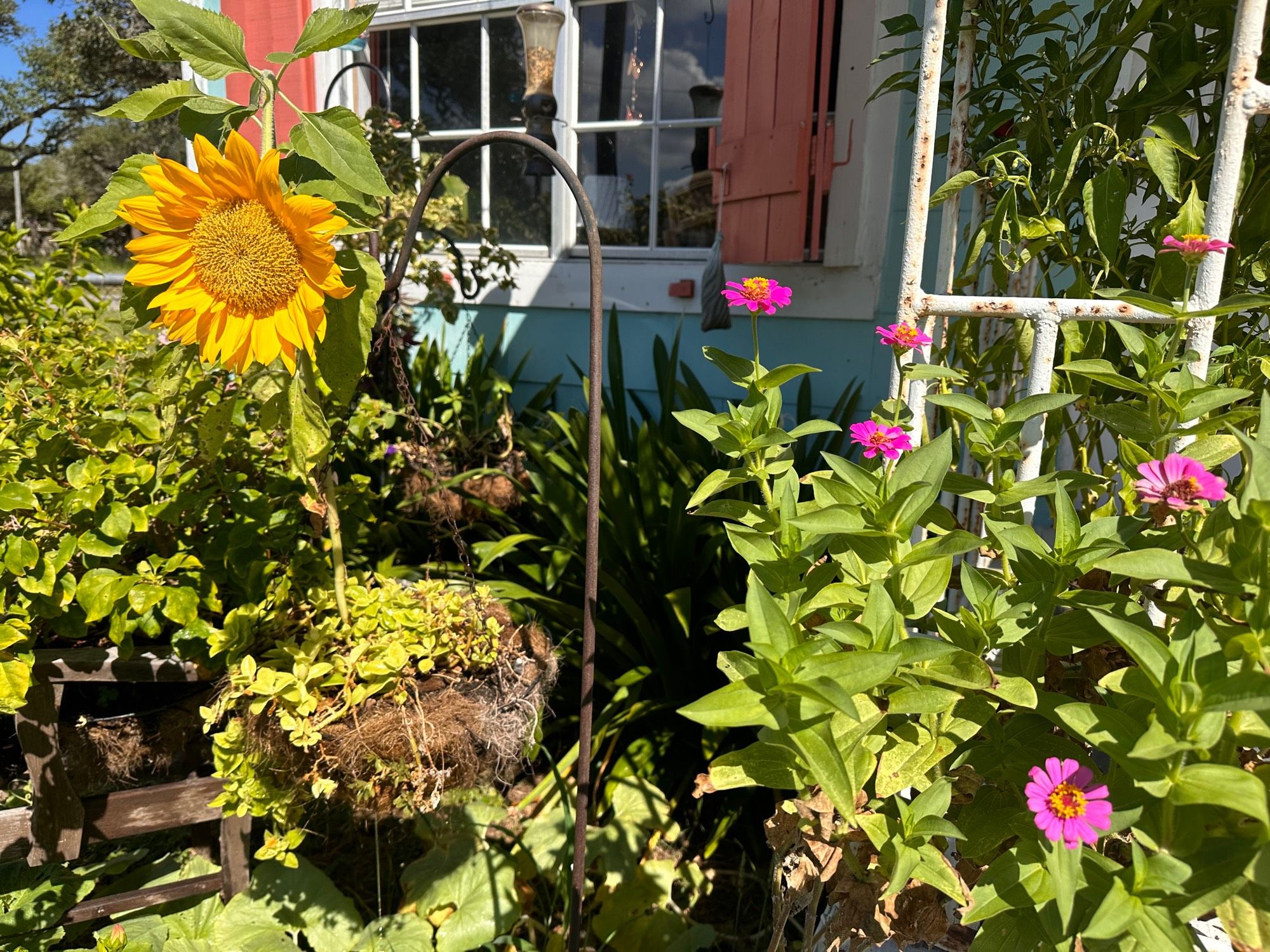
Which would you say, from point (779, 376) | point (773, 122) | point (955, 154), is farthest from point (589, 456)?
point (773, 122)

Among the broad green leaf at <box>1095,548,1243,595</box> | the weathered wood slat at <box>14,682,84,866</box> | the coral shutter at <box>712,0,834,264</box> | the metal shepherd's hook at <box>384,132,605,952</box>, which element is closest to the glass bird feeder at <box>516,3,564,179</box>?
the coral shutter at <box>712,0,834,264</box>

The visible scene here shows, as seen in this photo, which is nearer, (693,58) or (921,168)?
(921,168)

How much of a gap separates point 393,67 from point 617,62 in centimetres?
110

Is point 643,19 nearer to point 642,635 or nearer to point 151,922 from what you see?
point 642,635

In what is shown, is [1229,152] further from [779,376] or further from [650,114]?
[650,114]

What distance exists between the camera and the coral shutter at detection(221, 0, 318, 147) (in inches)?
124

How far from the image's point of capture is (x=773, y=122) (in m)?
2.44

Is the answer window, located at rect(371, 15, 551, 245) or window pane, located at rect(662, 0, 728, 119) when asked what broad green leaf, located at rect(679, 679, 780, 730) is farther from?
window, located at rect(371, 15, 551, 245)

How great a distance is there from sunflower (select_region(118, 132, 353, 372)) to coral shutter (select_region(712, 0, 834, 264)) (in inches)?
70.1

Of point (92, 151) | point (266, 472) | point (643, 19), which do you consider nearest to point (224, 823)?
point (266, 472)

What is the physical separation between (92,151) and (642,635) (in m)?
23.4

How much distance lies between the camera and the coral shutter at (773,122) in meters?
2.34

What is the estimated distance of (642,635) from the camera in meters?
2.06

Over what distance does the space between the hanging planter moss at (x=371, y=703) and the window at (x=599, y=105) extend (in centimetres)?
198
